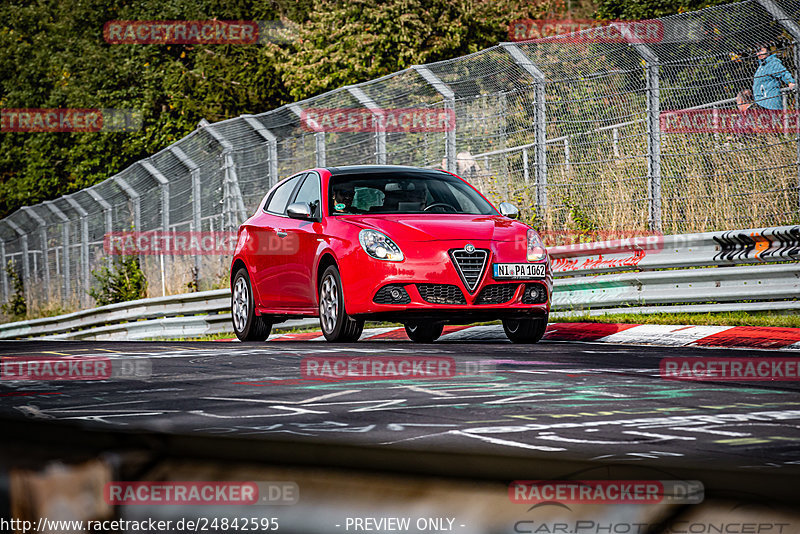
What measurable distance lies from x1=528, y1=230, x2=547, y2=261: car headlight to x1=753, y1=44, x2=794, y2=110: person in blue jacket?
3594 millimetres

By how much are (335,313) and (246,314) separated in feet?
7.61

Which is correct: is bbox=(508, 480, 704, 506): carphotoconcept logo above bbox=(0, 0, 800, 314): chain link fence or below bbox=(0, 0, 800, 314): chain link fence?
below

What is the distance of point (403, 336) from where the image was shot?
1320 cm

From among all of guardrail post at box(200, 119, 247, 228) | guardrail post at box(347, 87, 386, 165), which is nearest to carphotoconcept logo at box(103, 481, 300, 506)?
guardrail post at box(347, 87, 386, 165)

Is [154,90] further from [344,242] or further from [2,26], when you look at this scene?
[344,242]

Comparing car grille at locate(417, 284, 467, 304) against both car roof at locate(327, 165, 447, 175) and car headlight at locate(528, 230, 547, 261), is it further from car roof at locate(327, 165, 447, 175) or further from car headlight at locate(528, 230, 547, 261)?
car roof at locate(327, 165, 447, 175)

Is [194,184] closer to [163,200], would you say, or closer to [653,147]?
[163,200]

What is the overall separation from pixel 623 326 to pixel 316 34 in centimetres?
2216

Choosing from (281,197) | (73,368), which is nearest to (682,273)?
(281,197)

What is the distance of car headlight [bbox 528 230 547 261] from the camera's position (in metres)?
10.2

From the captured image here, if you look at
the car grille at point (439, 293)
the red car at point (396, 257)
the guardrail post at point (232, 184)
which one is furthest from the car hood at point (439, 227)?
the guardrail post at point (232, 184)

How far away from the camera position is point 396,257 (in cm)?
971

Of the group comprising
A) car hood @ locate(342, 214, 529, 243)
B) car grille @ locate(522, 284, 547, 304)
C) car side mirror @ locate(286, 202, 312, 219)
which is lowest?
car grille @ locate(522, 284, 547, 304)

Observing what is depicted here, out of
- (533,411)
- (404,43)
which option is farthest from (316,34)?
(533,411)
